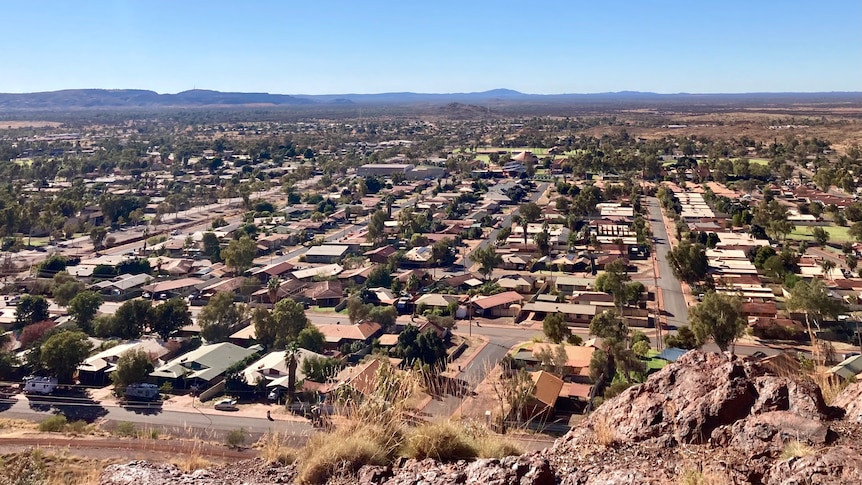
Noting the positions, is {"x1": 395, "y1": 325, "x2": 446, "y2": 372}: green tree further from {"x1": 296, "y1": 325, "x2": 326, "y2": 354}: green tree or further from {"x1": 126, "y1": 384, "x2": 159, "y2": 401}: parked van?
{"x1": 126, "y1": 384, "x2": 159, "y2": 401}: parked van

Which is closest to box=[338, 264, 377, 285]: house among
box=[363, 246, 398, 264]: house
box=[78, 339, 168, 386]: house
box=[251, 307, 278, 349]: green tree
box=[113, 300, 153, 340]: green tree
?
box=[363, 246, 398, 264]: house

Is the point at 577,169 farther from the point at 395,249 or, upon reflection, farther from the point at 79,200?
the point at 79,200

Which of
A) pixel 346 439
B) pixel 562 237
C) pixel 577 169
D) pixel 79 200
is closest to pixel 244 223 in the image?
pixel 79 200

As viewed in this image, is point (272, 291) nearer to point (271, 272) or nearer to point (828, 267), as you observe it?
point (271, 272)

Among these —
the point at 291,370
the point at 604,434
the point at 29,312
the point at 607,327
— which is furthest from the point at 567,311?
the point at 29,312

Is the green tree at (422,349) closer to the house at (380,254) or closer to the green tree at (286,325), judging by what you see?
the green tree at (286,325)

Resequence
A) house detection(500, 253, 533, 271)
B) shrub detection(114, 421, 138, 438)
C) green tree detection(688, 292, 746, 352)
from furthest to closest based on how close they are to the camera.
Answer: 1. house detection(500, 253, 533, 271)
2. green tree detection(688, 292, 746, 352)
3. shrub detection(114, 421, 138, 438)
